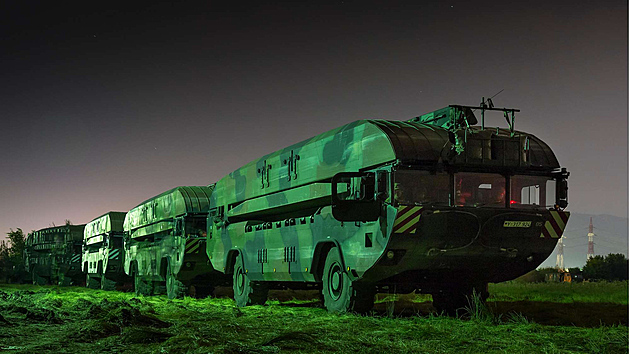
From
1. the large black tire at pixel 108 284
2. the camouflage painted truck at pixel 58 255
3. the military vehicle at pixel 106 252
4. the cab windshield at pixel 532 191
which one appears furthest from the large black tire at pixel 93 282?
the cab windshield at pixel 532 191

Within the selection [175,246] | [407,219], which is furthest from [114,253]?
[407,219]

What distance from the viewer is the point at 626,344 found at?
30.1ft

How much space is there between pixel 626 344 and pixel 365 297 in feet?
17.1

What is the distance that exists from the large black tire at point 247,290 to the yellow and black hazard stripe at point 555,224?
24.0ft

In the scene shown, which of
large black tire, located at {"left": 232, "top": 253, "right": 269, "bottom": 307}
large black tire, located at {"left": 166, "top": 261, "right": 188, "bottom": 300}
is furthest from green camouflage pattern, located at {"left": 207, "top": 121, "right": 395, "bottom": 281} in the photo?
large black tire, located at {"left": 166, "top": 261, "right": 188, "bottom": 300}

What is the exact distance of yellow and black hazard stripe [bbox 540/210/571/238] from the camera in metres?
13.2

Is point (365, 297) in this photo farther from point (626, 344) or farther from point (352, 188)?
point (626, 344)

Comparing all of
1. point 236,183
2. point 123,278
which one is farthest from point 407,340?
point 123,278

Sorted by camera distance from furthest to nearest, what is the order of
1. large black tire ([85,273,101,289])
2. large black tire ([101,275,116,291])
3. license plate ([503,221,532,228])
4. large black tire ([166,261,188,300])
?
1. large black tire ([85,273,101,289])
2. large black tire ([101,275,116,291])
3. large black tire ([166,261,188,300])
4. license plate ([503,221,532,228])

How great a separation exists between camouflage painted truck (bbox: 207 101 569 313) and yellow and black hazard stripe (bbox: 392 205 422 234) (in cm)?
2

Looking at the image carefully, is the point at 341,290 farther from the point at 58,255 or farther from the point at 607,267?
the point at 607,267

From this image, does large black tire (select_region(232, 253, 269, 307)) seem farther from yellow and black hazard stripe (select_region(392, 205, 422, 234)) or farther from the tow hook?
the tow hook

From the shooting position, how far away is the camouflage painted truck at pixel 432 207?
12.6 m

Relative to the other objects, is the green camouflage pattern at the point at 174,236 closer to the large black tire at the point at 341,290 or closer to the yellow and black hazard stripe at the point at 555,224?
the large black tire at the point at 341,290
